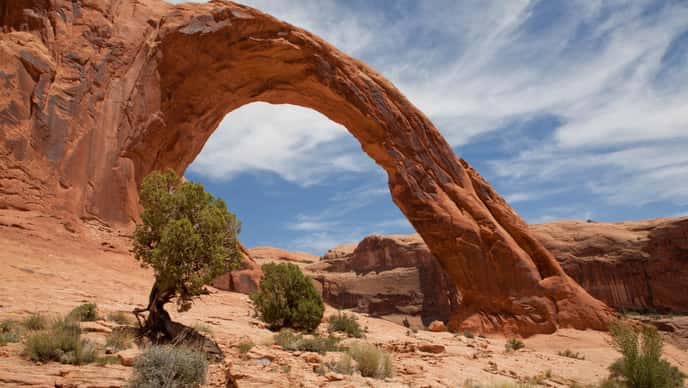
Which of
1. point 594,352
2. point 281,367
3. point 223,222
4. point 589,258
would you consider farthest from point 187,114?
point 589,258

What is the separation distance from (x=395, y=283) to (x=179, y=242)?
1399 inches

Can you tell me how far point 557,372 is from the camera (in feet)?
30.2

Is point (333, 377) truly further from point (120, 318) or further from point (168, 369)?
point (120, 318)

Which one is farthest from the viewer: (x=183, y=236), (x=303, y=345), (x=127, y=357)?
(x=303, y=345)

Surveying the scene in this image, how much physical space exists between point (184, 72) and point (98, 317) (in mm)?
12740

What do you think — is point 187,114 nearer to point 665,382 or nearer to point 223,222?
point 223,222

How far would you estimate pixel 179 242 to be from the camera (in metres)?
6.89

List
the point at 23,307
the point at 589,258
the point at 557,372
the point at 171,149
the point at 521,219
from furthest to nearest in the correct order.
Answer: the point at 589,258 < the point at 521,219 < the point at 171,149 < the point at 557,372 < the point at 23,307

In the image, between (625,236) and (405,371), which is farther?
(625,236)

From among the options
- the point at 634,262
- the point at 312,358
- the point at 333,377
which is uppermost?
the point at 634,262

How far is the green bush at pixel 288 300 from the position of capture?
10523 mm

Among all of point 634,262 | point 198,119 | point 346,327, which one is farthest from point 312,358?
point 634,262

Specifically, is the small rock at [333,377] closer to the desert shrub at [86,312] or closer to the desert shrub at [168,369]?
the desert shrub at [168,369]

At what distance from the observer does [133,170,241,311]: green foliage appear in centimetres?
686
